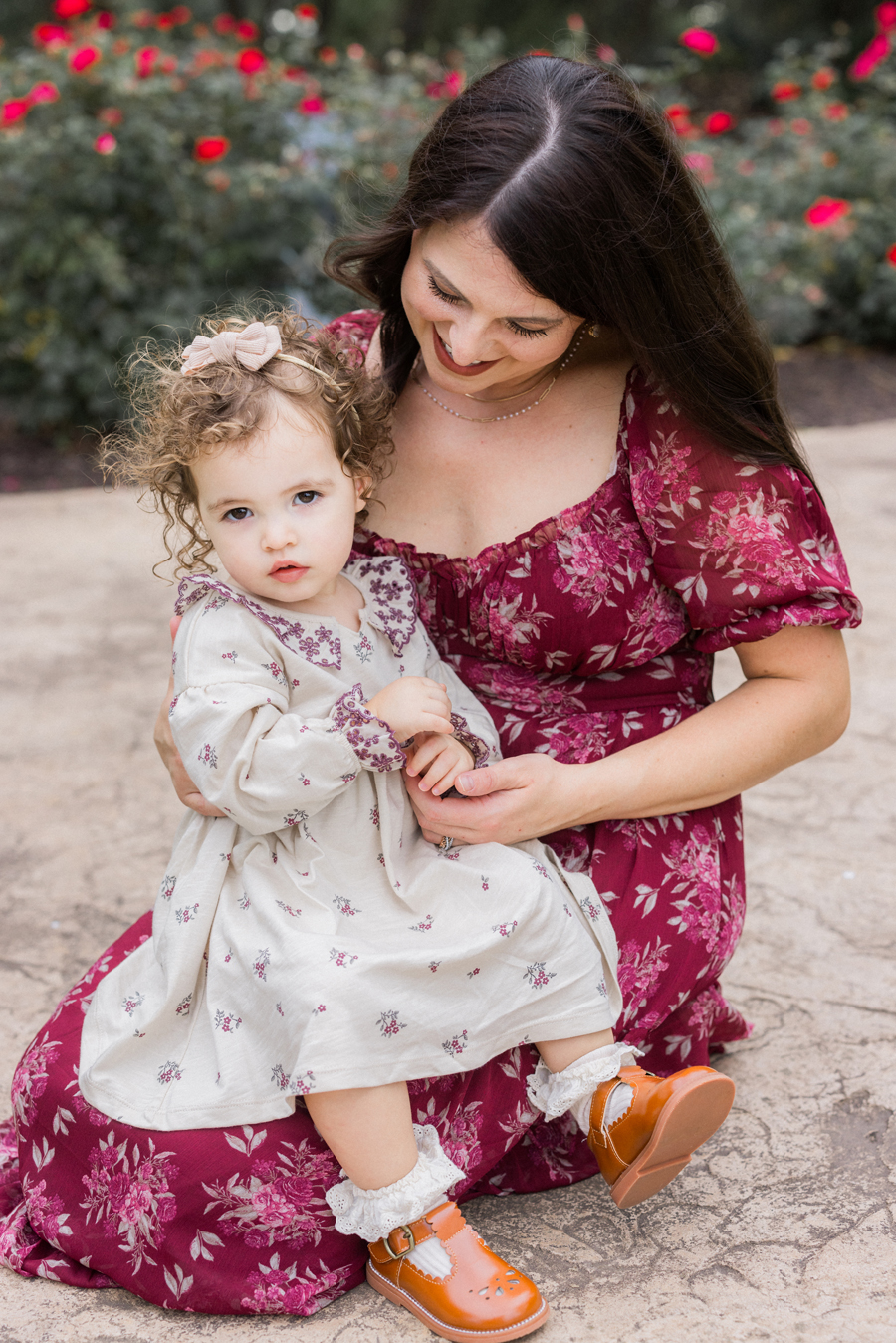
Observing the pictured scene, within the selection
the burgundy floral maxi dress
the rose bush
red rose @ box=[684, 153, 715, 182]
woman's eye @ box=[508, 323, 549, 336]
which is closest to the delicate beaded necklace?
the burgundy floral maxi dress

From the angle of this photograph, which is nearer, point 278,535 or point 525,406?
point 278,535

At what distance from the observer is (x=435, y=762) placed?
1.62 m

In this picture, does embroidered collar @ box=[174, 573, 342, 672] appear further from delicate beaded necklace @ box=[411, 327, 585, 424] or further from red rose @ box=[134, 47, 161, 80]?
red rose @ box=[134, 47, 161, 80]

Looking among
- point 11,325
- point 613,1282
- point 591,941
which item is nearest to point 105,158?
point 11,325

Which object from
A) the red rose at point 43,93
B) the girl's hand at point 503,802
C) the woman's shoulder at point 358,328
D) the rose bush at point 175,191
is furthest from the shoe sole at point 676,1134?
the red rose at point 43,93

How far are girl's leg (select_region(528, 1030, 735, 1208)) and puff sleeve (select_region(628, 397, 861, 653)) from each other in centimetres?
59

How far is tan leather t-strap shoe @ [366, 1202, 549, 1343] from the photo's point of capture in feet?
4.83

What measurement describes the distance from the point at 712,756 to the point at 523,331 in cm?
63

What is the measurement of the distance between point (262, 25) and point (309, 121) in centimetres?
595

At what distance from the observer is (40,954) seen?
92.0 inches

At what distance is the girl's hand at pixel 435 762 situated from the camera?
161cm

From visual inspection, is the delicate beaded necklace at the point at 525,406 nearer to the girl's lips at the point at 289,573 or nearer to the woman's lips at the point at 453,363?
the woman's lips at the point at 453,363

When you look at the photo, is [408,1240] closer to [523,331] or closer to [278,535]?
[278,535]

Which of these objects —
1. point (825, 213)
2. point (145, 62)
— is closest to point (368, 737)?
point (145, 62)
